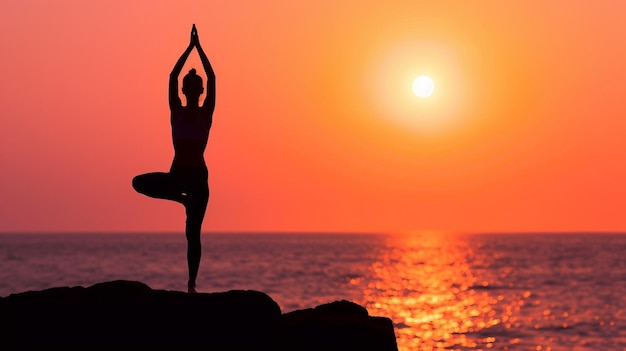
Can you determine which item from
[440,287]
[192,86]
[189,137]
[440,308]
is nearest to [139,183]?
[189,137]

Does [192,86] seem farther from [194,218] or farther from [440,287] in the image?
[440,287]

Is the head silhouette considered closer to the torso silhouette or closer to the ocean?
the torso silhouette

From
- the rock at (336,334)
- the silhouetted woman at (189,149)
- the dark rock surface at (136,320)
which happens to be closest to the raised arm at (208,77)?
the silhouetted woman at (189,149)

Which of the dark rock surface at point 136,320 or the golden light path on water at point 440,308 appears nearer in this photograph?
the dark rock surface at point 136,320

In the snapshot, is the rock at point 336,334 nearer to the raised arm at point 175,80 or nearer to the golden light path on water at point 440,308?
the raised arm at point 175,80

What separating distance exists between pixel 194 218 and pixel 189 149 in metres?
0.97

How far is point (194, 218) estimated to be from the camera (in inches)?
568

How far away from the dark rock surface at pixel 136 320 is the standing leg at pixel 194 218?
90 cm

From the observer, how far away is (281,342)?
46.3ft

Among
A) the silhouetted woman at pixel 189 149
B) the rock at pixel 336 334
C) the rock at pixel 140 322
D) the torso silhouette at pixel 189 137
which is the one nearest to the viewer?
the rock at pixel 140 322

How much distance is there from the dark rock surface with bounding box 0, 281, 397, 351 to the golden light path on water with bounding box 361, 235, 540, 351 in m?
31.9

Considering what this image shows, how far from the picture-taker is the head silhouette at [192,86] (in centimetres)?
1424

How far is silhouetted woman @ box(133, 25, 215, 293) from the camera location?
1402 cm

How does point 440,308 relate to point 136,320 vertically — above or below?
below
